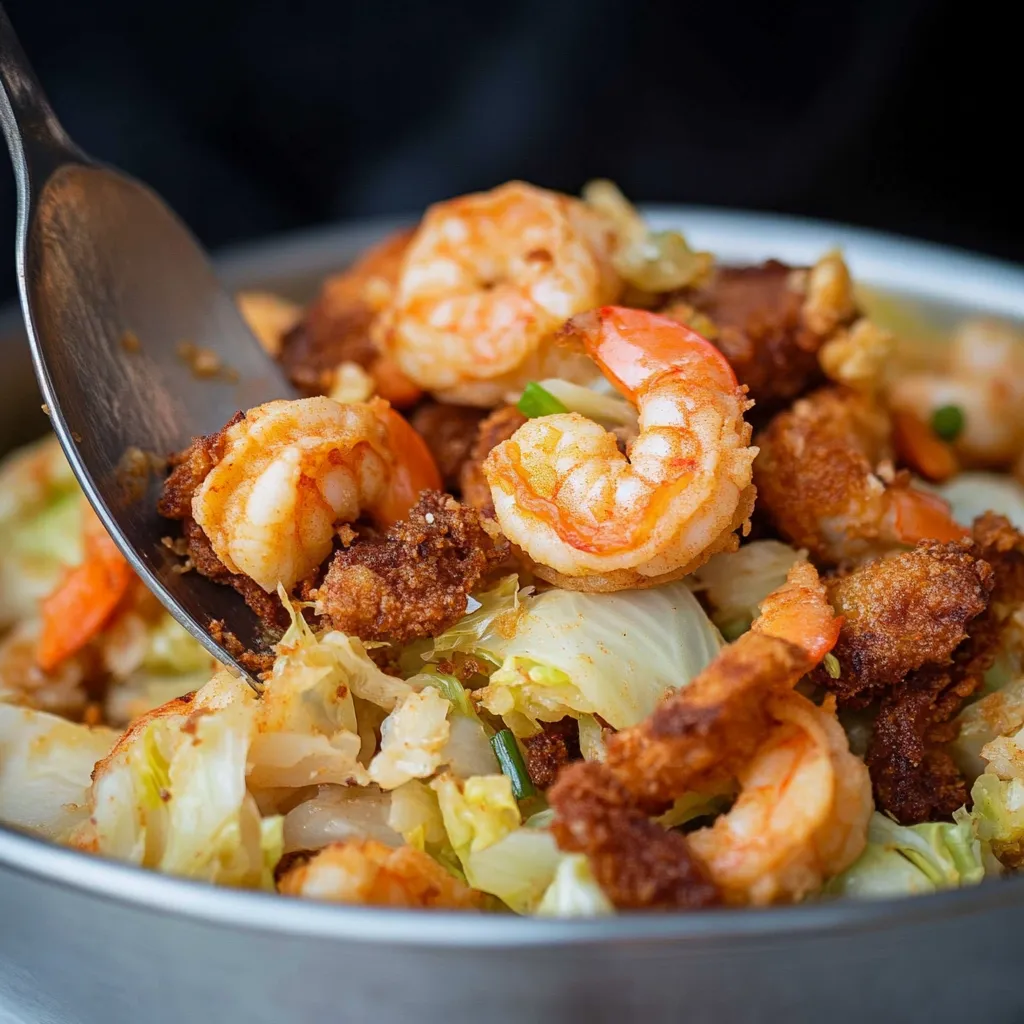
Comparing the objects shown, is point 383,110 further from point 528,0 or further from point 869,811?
point 869,811

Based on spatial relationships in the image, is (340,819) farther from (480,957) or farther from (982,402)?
(982,402)

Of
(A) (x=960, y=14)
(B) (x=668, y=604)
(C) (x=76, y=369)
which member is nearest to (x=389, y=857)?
(B) (x=668, y=604)

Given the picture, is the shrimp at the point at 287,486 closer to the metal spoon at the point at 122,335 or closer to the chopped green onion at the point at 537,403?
the metal spoon at the point at 122,335

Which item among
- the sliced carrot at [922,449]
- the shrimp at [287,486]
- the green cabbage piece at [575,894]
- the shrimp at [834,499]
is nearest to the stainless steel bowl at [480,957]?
the green cabbage piece at [575,894]

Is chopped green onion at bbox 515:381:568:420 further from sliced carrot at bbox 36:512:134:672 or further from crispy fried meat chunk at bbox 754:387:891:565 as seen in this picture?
sliced carrot at bbox 36:512:134:672

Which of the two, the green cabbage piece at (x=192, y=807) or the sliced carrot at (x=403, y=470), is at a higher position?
the sliced carrot at (x=403, y=470)

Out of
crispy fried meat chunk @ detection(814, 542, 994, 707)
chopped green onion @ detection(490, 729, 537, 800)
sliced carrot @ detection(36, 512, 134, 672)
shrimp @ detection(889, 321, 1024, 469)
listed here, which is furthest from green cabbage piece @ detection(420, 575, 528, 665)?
shrimp @ detection(889, 321, 1024, 469)
